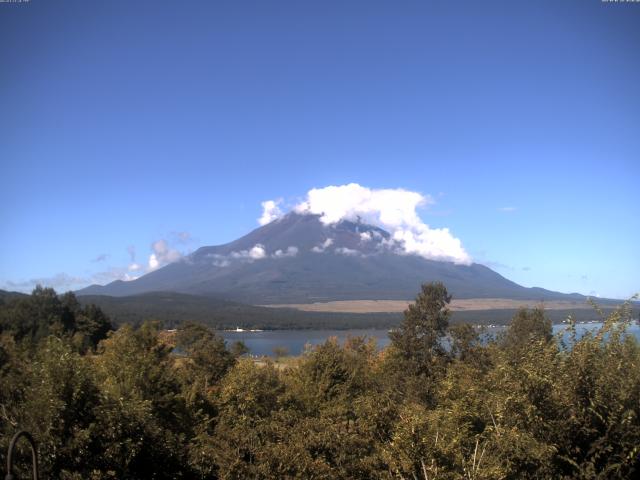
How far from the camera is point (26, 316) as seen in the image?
7569 centimetres

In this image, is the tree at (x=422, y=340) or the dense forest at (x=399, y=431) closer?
the dense forest at (x=399, y=431)

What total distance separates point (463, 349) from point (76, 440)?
30.7 m

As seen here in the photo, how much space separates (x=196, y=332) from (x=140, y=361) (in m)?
32.6

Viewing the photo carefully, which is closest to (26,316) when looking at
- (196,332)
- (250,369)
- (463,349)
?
(196,332)

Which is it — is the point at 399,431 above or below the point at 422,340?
above

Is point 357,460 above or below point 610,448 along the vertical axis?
below

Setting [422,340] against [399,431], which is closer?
[399,431]

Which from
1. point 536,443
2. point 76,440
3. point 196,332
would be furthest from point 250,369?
point 196,332

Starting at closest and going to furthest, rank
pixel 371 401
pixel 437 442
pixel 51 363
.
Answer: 1. pixel 437 442
2. pixel 51 363
3. pixel 371 401

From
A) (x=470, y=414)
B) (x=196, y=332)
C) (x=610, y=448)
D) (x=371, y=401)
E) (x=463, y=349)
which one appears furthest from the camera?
(x=196, y=332)

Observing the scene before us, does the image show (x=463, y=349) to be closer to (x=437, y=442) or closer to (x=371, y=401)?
(x=371, y=401)

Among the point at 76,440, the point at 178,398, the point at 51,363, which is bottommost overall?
the point at 178,398

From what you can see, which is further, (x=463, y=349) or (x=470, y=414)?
(x=463, y=349)

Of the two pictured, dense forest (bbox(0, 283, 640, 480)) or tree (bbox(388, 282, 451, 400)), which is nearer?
dense forest (bbox(0, 283, 640, 480))
